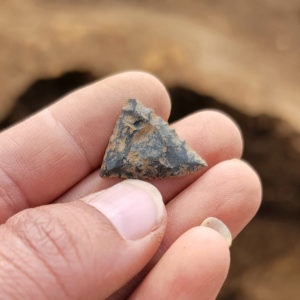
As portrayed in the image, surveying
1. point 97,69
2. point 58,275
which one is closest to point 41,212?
point 58,275

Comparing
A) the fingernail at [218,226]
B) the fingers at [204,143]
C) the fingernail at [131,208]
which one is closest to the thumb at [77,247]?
the fingernail at [131,208]

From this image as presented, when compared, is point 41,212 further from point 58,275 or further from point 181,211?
point 181,211

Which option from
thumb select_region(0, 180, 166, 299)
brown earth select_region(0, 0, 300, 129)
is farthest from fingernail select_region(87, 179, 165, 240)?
brown earth select_region(0, 0, 300, 129)

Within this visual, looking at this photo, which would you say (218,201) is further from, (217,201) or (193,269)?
(193,269)

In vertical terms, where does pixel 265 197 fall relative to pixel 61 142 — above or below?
below

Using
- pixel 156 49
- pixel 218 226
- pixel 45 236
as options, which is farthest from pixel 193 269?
pixel 156 49

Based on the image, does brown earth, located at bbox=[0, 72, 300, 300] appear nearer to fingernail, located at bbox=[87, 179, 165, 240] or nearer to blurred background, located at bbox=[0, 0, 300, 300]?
blurred background, located at bbox=[0, 0, 300, 300]

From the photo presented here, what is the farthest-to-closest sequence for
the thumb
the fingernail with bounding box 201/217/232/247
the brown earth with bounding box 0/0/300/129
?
1. the brown earth with bounding box 0/0/300/129
2. the fingernail with bounding box 201/217/232/247
3. the thumb
